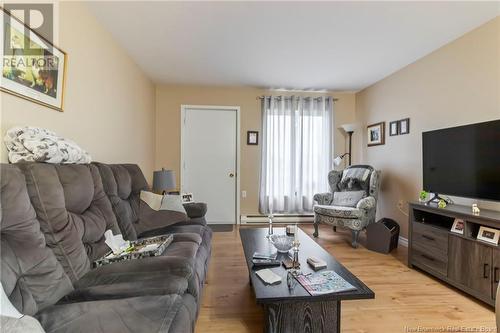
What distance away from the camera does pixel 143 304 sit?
0.90m

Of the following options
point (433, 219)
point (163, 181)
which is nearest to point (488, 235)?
point (433, 219)

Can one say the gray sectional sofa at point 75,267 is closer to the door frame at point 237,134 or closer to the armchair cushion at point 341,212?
the armchair cushion at point 341,212

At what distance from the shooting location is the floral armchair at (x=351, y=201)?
3041mm

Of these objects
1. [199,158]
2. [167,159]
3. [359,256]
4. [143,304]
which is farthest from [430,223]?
[167,159]

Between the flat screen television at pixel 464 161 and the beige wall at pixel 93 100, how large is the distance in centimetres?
317

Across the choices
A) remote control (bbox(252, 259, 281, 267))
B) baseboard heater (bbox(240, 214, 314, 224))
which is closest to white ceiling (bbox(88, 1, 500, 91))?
remote control (bbox(252, 259, 281, 267))

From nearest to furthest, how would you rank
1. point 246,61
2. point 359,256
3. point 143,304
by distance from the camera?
point 143,304, point 359,256, point 246,61

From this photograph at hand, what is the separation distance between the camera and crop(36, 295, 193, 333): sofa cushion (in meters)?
0.81

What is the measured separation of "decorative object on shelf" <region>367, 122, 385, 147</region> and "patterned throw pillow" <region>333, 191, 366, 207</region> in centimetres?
91

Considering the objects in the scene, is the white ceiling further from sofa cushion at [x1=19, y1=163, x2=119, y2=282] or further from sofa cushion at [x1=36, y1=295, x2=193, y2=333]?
sofa cushion at [x1=36, y1=295, x2=193, y2=333]

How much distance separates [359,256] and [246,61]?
103 inches

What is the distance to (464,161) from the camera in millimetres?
2121

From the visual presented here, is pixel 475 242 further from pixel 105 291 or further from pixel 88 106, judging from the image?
pixel 88 106

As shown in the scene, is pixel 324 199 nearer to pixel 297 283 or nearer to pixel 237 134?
pixel 237 134
